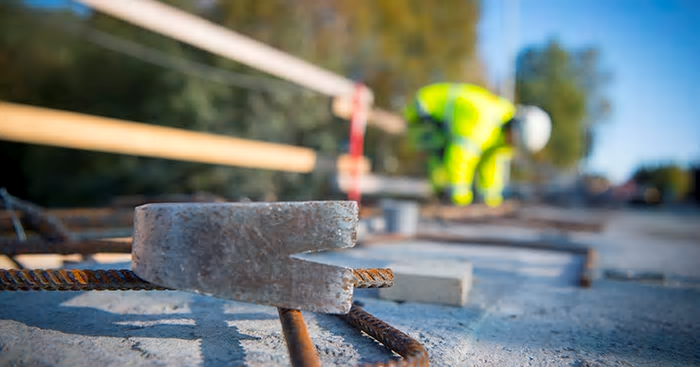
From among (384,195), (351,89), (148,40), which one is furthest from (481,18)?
(351,89)

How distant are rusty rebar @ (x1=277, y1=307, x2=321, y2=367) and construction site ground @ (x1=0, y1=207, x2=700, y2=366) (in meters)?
0.08

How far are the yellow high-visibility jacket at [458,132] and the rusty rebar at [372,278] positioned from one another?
3997 mm

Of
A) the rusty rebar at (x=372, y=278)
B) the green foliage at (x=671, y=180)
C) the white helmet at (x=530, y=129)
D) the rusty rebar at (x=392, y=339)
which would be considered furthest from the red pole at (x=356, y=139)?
the green foliage at (x=671, y=180)

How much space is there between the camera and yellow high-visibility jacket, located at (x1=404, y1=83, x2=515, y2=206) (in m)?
4.97

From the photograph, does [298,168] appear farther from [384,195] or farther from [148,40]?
[148,40]

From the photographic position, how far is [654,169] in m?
22.8

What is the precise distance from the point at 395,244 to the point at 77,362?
226 cm

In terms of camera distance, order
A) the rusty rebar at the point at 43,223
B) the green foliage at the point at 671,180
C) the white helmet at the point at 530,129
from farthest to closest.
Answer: the green foliage at the point at 671,180 < the white helmet at the point at 530,129 < the rusty rebar at the point at 43,223

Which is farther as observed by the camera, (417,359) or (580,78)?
(580,78)

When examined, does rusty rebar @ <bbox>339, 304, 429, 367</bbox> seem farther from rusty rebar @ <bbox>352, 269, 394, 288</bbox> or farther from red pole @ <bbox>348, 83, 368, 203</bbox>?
red pole @ <bbox>348, 83, 368, 203</bbox>

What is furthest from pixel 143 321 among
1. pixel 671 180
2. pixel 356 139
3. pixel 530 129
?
pixel 671 180

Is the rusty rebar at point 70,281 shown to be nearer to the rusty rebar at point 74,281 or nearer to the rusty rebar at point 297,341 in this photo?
the rusty rebar at point 74,281

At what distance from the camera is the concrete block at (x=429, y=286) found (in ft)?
5.06

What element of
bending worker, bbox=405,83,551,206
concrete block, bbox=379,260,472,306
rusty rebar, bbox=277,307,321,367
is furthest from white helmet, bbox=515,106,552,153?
rusty rebar, bbox=277,307,321,367
